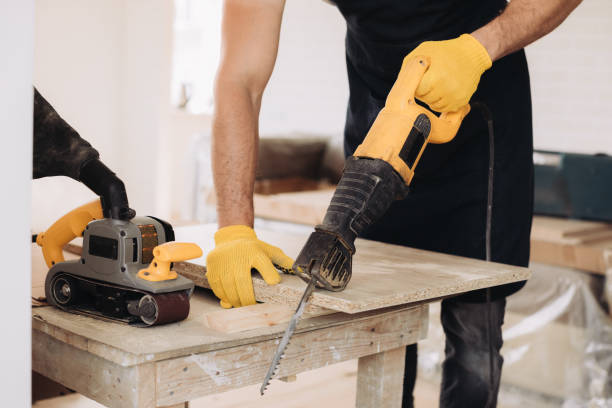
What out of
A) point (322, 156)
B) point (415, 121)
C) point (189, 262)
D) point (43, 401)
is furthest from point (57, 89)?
point (415, 121)

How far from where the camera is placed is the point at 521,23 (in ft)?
4.09

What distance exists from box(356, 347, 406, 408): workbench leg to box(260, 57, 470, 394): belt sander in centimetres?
28

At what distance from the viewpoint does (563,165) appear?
284 centimetres

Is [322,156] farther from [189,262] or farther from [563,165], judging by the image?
[189,262]

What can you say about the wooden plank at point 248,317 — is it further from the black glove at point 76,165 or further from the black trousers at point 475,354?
the black trousers at point 475,354

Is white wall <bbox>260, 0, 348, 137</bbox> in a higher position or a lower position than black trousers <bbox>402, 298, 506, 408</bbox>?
higher

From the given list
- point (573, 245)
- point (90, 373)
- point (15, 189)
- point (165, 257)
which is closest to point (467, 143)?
point (165, 257)

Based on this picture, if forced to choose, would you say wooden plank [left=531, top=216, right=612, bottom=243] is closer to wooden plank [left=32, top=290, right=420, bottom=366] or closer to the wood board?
the wood board

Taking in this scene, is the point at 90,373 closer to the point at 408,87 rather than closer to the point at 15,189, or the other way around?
the point at 15,189

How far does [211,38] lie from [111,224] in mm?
5433

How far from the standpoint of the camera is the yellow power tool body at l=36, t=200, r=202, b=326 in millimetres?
938

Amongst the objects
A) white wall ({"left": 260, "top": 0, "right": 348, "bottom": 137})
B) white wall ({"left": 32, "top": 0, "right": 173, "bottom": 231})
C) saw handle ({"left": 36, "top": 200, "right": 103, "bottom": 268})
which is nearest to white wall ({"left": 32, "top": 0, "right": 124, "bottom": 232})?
white wall ({"left": 32, "top": 0, "right": 173, "bottom": 231})

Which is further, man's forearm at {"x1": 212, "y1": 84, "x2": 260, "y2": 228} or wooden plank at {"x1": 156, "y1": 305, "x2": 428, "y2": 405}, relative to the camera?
man's forearm at {"x1": 212, "y1": 84, "x2": 260, "y2": 228}

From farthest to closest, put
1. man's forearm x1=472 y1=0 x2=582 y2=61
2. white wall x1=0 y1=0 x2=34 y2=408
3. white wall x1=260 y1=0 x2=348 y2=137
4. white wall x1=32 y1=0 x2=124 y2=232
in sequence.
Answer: white wall x1=260 y1=0 x2=348 y2=137 < white wall x1=32 y1=0 x2=124 y2=232 < man's forearm x1=472 y1=0 x2=582 y2=61 < white wall x1=0 y1=0 x2=34 y2=408
